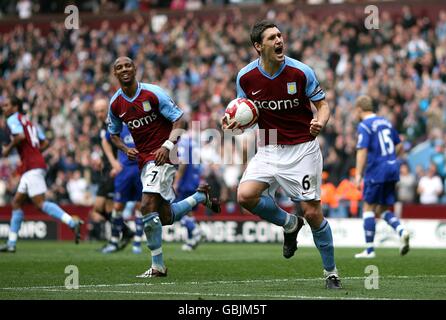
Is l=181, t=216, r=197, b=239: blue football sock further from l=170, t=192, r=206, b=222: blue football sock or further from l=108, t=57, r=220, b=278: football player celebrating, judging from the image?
l=108, t=57, r=220, b=278: football player celebrating

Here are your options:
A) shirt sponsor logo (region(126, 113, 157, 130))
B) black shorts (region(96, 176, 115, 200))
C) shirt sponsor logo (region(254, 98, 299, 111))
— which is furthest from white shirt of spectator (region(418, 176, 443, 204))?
shirt sponsor logo (region(254, 98, 299, 111))

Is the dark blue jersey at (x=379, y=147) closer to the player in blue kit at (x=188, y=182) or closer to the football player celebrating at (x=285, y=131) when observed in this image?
the player in blue kit at (x=188, y=182)

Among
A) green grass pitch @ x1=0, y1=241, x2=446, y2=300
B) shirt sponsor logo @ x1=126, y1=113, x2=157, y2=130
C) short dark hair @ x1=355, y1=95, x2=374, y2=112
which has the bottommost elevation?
green grass pitch @ x1=0, y1=241, x2=446, y2=300

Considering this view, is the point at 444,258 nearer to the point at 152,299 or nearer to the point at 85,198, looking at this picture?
the point at 152,299

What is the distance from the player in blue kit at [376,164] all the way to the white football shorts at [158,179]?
4998 mm

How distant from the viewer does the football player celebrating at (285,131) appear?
1030 centimetres

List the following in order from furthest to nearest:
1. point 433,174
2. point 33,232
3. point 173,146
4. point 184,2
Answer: point 184,2
point 33,232
point 433,174
point 173,146

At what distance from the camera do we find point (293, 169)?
10.4 metres

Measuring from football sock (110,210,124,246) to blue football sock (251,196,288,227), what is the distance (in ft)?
24.9

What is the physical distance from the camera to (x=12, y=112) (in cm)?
1747

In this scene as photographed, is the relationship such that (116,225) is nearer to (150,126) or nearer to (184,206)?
(184,206)

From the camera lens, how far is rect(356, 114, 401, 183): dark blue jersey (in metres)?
16.5
